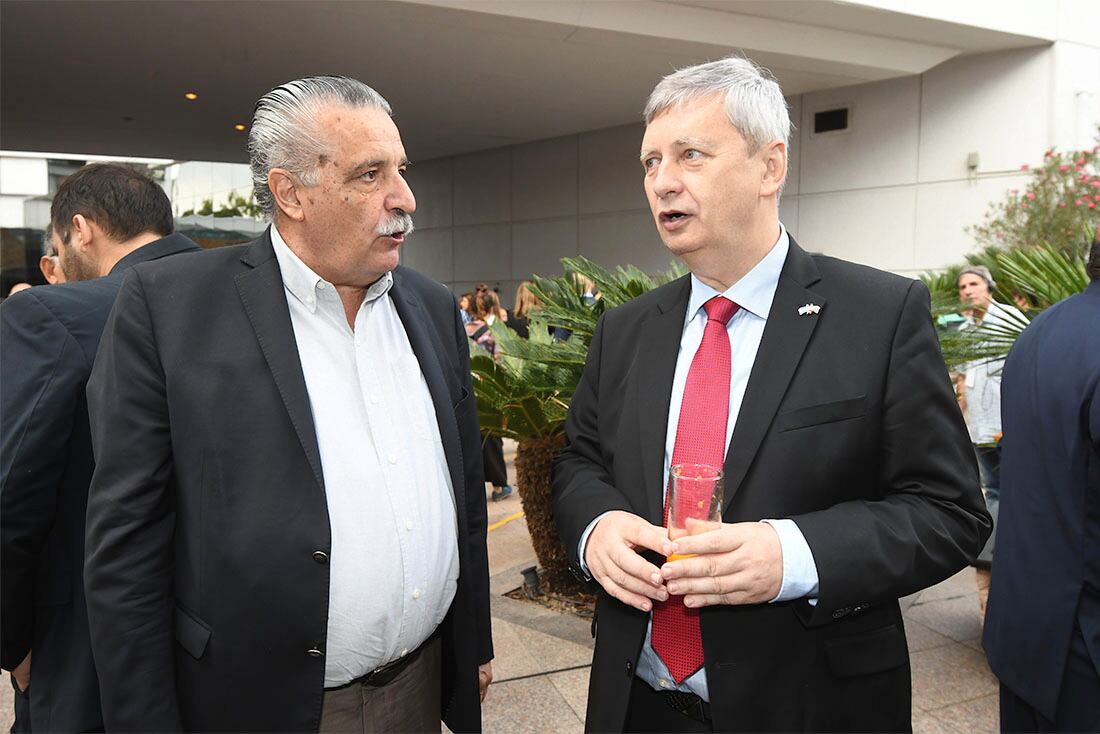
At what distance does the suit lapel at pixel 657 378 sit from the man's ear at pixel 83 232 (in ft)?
5.84

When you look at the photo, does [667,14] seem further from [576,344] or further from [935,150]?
[576,344]

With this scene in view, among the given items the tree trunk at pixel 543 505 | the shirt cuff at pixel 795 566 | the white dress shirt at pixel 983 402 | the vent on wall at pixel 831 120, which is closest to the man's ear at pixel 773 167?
the shirt cuff at pixel 795 566

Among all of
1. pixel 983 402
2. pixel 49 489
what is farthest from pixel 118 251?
pixel 983 402

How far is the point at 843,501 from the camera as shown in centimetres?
177

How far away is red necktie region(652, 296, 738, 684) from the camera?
1816 mm

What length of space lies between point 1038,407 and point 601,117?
51.4 ft

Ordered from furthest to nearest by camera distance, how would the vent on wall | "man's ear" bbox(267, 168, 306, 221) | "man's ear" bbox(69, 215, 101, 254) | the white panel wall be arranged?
the white panel wall
the vent on wall
"man's ear" bbox(69, 215, 101, 254)
"man's ear" bbox(267, 168, 306, 221)

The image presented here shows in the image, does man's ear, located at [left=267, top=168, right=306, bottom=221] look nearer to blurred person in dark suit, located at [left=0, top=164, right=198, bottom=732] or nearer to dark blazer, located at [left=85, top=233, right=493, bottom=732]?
dark blazer, located at [left=85, top=233, right=493, bottom=732]

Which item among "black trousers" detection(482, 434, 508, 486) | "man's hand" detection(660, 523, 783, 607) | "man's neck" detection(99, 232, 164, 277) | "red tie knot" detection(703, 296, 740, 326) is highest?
"man's neck" detection(99, 232, 164, 277)

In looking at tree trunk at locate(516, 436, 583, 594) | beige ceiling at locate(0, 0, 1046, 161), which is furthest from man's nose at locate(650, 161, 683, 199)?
beige ceiling at locate(0, 0, 1046, 161)

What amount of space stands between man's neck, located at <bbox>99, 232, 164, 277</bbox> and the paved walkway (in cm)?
258

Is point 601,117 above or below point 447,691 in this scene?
above

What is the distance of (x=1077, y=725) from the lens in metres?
2.18

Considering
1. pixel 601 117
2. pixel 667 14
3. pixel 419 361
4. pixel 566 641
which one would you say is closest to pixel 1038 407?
pixel 419 361
